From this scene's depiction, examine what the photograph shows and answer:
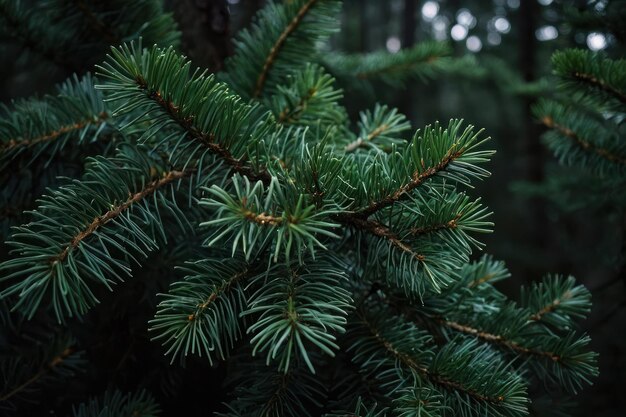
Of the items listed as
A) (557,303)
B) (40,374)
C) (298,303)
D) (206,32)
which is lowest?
(557,303)

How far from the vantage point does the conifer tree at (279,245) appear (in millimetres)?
633

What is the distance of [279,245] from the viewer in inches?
22.0

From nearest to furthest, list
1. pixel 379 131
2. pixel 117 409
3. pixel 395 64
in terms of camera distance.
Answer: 1. pixel 117 409
2. pixel 379 131
3. pixel 395 64

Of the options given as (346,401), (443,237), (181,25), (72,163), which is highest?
(181,25)

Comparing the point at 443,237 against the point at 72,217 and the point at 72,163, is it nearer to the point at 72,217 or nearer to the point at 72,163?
the point at 72,217

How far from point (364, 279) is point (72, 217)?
0.51m

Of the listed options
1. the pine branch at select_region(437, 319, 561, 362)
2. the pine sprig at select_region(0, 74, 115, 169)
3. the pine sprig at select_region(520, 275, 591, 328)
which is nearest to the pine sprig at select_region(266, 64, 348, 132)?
the pine sprig at select_region(0, 74, 115, 169)

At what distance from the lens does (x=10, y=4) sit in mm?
1054

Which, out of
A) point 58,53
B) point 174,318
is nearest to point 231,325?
point 174,318

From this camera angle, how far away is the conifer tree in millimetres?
633

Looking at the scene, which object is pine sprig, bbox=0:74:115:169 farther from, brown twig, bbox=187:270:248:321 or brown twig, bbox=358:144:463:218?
brown twig, bbox=358:144:463:218

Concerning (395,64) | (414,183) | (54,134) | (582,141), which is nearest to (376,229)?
(414,183)

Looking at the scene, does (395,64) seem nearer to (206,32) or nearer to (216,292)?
(206,32)

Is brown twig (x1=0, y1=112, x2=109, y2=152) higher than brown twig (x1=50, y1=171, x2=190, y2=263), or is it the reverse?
brown twig (x1=0, y1=112, x2=109, y2=152)
